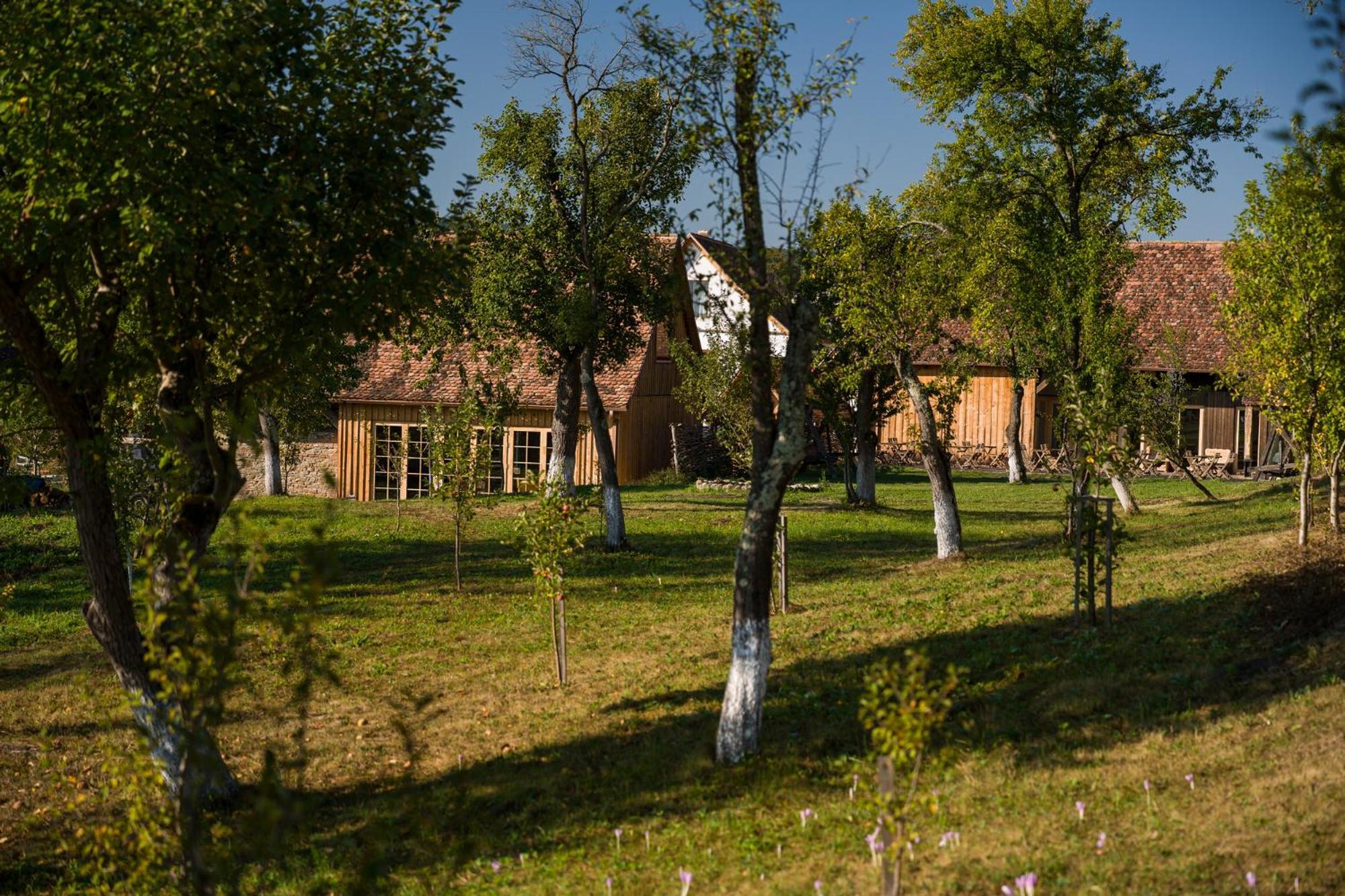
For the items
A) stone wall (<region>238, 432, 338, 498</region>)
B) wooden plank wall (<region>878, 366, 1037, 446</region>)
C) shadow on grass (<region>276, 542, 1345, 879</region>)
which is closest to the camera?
shadow on grass (<region>276, 542, 1345, 879</region>)

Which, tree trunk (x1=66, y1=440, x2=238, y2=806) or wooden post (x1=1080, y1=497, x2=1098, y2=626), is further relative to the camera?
wooden post (x1=1080, y1=497, x2=1098, y2=626)

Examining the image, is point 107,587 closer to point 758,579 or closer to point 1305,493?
point 758,579

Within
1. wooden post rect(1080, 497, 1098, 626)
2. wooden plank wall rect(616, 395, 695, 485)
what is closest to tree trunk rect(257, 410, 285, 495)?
wooden plank wall rect(616, 395, 695, 485)

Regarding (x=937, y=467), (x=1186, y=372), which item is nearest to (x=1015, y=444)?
(x=1186, y=372)

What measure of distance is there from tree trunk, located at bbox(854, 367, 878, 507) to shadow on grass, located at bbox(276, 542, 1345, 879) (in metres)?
16.1

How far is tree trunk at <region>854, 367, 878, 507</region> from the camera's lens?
98.2 ft

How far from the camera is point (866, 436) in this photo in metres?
30.0

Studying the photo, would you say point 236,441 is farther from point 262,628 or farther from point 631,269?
point 631,269

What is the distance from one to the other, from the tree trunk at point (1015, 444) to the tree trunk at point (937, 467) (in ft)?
56.5

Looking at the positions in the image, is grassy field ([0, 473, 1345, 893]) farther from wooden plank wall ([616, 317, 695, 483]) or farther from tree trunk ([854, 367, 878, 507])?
wooden plank wall ([616, 317, 695, 483])

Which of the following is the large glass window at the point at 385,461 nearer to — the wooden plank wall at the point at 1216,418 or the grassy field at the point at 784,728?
the grassy field at the point at 784,728

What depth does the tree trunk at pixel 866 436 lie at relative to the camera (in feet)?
98.2

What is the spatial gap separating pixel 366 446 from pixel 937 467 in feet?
68.6

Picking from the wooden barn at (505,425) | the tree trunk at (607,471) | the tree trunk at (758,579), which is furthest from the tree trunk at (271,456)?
the tree trunk at (758,579)
